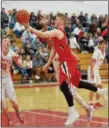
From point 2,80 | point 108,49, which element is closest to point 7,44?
point 2,80

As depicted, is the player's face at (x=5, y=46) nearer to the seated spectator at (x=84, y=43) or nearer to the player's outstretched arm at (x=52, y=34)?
the player's outstretched arm at (x=52, y=34)

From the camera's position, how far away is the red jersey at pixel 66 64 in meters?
7.21

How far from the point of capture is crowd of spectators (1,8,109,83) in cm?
1707

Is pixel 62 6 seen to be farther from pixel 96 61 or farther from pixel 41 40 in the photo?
pixel 96 61

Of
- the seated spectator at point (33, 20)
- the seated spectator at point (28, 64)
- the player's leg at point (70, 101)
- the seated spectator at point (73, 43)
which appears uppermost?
the seated spectator at point (33, 20)

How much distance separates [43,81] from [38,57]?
3.35 ft

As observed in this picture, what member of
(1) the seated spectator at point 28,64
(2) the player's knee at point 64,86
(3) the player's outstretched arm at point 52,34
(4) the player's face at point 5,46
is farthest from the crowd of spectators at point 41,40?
(3) the player's outstretched arm at point 52,34

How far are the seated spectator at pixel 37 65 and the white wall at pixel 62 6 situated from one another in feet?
14.3

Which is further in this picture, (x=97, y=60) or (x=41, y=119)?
(x=97, y=60)

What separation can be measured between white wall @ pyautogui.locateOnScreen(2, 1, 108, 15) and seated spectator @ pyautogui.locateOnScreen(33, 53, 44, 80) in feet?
14.3

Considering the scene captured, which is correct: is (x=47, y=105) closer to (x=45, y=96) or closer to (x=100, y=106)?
(x=100, y=106)

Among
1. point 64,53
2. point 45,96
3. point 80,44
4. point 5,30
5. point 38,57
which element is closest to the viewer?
point 64,53

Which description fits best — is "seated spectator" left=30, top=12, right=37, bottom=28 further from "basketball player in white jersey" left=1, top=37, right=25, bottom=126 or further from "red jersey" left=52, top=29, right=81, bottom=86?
"red jersey" left=52, top=29, right=81, bottom=86

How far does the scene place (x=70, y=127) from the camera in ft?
24.7
